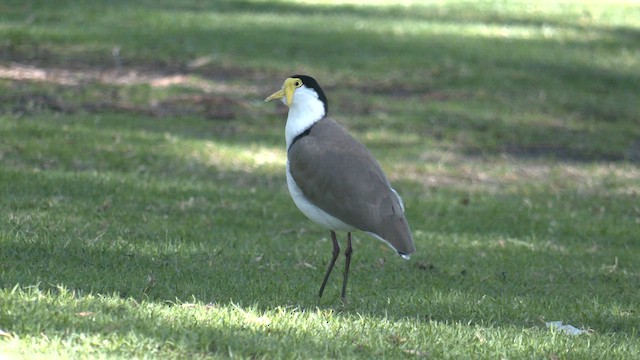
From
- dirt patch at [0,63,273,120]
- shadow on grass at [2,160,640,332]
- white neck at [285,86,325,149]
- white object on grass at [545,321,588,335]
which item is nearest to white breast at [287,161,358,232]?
white neck at [285,86,325,149]

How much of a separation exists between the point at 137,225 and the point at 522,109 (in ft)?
29.9

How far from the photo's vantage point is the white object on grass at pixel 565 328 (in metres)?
6.94

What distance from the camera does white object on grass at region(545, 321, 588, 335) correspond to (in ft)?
22.8

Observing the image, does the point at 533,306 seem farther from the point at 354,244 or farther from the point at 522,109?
the point at 522,109

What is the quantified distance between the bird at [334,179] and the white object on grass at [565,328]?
3.20ft

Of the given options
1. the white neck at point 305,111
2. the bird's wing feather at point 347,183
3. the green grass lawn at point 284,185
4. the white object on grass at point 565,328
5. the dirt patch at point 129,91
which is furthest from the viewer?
the dirt patch at point 129,91

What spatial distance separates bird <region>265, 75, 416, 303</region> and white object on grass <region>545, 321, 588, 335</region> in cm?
98

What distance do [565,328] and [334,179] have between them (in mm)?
1674

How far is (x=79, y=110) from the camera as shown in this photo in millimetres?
14820

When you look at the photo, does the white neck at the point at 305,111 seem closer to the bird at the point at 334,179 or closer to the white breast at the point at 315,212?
the bird at the point at 334,179

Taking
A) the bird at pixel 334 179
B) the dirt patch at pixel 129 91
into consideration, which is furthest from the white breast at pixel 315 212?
the dirt patch at pixel 129 91

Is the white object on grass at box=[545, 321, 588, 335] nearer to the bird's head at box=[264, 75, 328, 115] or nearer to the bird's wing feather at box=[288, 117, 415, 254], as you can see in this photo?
the bird's wing feather at box=[288, 117, 415, 254]

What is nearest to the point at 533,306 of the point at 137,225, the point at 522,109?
the point at 137,225

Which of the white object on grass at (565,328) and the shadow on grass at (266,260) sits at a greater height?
the white object on grass at (565,328)
